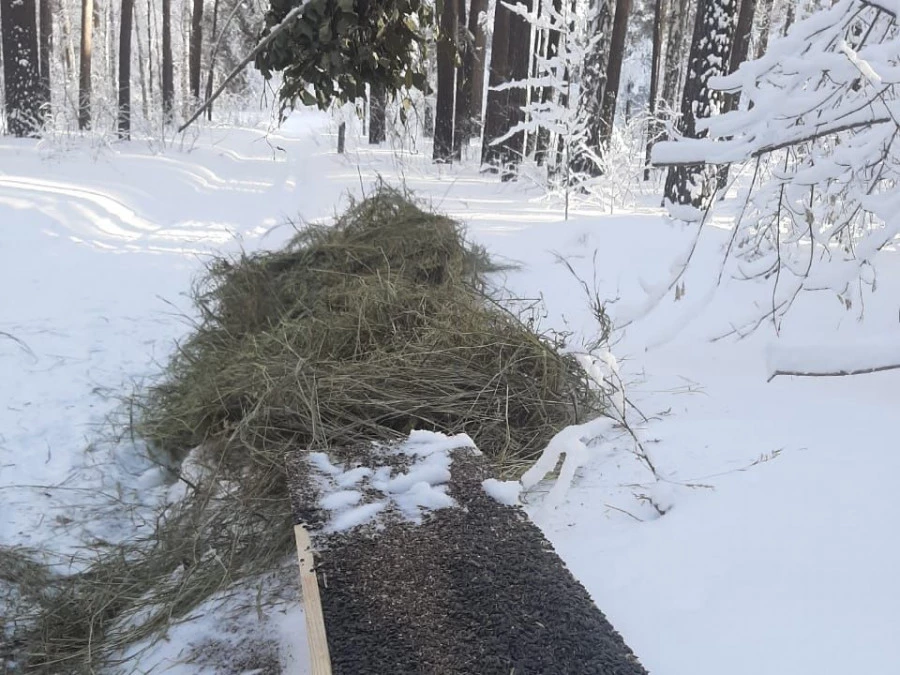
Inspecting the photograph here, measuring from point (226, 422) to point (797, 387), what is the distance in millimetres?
2190

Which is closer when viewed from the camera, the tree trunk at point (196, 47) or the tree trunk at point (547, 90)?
the tree trunk at point (547, 90)

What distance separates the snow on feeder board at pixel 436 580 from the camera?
1.37 metres

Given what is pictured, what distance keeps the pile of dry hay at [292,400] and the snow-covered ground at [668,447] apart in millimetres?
241

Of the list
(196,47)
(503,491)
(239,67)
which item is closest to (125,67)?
(196,47)

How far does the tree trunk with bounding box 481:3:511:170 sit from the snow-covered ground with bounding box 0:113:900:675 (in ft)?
21.9

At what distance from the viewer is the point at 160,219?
354 inches

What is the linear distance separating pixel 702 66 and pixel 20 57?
1156 centimetres

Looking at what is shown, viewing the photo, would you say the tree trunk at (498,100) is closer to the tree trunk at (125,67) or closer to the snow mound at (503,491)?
the tree trunk at (125,67)

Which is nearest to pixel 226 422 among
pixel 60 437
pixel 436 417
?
pixel 436 417

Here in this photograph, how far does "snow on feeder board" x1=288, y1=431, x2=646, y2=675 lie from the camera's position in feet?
4.51

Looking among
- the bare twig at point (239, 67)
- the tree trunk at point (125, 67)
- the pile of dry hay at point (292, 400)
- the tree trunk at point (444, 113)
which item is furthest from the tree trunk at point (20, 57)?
the bare twig at point (239, 67)

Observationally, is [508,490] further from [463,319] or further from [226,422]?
[463,319]

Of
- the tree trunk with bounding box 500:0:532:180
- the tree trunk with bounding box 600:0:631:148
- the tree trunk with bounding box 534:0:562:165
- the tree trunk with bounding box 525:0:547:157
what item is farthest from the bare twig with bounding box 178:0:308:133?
the tree trunk with bounding box 600:0:631:148

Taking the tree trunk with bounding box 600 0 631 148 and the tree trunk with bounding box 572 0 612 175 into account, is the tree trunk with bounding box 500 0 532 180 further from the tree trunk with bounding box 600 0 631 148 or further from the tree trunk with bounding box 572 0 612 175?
the tree trunk with bounding box 600 0 631 148
